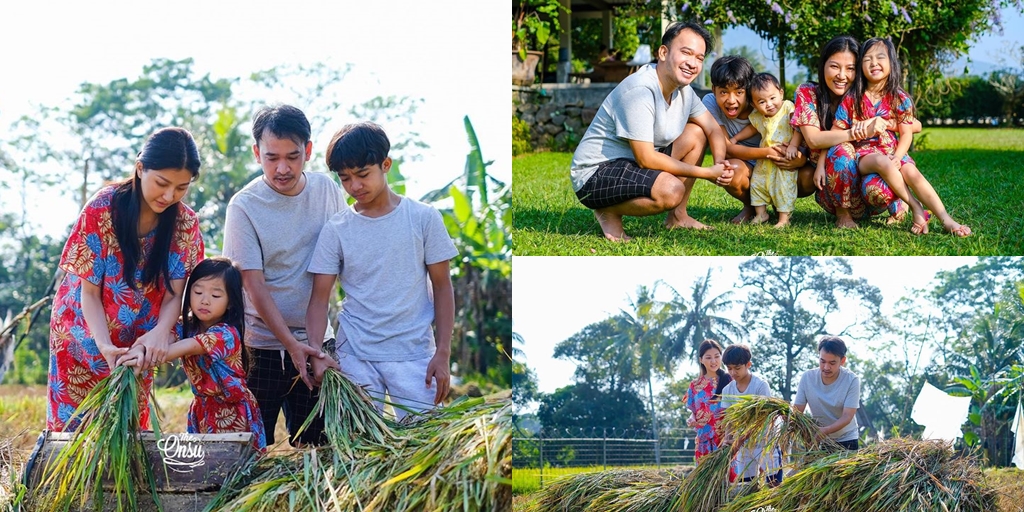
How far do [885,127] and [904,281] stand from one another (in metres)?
0.65

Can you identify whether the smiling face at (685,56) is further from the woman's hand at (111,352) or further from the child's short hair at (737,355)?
the woman's hand at (111,352)

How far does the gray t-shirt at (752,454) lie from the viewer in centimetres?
323

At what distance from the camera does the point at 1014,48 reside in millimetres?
3834

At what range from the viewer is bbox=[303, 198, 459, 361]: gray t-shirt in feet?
10.6

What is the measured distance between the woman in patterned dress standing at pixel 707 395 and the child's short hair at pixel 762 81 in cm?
104

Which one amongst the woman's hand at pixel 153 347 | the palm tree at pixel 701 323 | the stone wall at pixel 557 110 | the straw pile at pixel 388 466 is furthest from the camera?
the stone wall at pixel 557 110

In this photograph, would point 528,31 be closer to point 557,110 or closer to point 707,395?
point 557,110

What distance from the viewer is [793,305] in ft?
12.2

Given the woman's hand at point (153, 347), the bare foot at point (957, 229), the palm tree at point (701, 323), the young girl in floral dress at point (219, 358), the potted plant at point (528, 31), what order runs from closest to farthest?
the woman's hand at point (153, 347)
the young girl in floral dress at point (219, 358)
the bare foot at point (957, 229)
the palm tree at point (701, 323)
the potted plant at point (528, 31)

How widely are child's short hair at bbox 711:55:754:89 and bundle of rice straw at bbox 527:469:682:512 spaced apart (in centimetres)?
155

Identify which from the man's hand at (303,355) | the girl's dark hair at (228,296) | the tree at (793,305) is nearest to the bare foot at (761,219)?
the tree at (793,305)

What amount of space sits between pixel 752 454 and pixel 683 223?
0.94 meters

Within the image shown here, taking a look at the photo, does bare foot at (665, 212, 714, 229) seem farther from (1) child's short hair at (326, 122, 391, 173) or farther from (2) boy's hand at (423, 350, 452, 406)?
(1) child's short hair at (326, 122, 391, 173)

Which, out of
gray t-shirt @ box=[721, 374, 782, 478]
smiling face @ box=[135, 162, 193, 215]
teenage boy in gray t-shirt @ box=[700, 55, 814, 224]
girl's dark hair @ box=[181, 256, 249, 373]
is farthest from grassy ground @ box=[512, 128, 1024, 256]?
smiling face @ box=[135, 162, 193, 215]
